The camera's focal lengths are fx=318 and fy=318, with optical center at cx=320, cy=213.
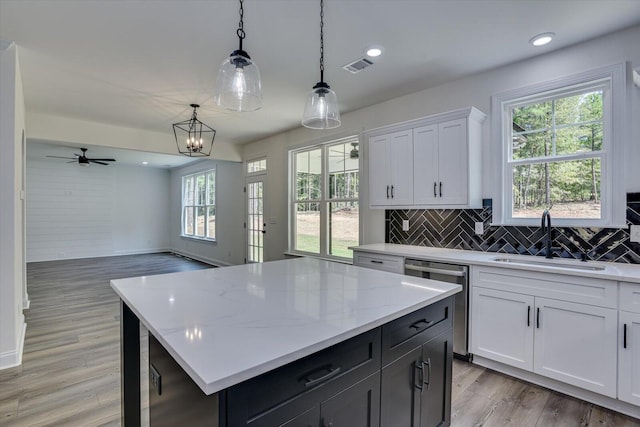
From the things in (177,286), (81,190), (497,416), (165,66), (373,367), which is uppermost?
(165,66)

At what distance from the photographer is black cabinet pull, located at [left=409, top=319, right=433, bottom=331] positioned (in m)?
1.44

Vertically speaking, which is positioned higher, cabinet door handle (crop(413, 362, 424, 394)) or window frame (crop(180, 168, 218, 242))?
window frame (crop(180, 168, 218, 242))

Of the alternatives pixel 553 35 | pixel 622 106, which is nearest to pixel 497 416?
pixel 622 106

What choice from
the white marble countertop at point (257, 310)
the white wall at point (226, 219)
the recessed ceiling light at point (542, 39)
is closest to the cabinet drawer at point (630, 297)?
the white marble countertop at point (257, 310)

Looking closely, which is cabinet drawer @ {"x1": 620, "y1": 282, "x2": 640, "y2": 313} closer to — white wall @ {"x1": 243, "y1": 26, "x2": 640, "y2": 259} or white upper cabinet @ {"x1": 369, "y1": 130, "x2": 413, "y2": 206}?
white wall @ {"x1": 243, "y1": 26, "x2": 640, "y2": 259}

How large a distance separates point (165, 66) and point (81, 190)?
7.42 m

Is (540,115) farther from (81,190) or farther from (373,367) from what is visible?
(81,190)

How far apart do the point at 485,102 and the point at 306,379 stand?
314 cm

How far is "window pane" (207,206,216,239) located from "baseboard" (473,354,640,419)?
6490 millimetres

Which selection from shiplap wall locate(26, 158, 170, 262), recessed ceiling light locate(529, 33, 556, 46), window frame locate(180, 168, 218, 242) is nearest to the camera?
recessed ceiling light locate(529, 33, 556, 46)

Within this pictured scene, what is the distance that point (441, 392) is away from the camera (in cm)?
169

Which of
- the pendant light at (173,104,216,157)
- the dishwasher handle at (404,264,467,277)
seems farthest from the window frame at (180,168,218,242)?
the dishwasher handle at (404,264,467,277)

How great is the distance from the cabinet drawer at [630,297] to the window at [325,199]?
8.95 feet

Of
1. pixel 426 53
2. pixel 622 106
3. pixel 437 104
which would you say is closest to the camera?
pixel 622 106
